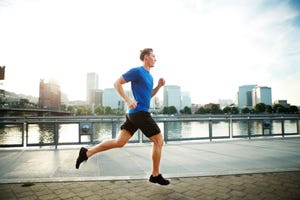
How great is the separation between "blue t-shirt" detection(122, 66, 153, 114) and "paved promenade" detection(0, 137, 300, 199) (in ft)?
4.25

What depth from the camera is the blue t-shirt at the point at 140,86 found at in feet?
11.3

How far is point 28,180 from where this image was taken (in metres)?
3.88

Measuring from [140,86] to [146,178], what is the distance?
1.72 m

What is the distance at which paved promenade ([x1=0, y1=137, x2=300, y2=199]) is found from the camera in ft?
10.6

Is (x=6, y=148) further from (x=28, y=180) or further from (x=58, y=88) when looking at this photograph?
(x=58, y=88)

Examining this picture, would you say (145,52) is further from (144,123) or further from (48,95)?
(48,95)

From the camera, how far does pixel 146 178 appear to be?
4008 mm

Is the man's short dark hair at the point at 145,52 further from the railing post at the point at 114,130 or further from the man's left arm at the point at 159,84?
the railing post at the point at 114,130

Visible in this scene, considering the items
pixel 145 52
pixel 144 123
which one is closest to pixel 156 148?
pixel 144 123

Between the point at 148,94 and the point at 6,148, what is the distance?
7.14 m

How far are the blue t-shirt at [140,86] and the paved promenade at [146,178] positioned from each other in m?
1.30

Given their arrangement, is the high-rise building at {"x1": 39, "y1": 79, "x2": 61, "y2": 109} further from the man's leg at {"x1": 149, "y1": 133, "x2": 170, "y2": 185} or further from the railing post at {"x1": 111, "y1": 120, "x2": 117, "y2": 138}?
the man's leg at {"x1": 149, "y1": 133, "x2": 170, "y2": 185}

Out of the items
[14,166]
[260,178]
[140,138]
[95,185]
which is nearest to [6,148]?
[14,166]

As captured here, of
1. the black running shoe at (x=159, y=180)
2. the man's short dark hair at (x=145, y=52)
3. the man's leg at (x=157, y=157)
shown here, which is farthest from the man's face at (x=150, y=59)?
the black running shoe at (x=159, y=180)
